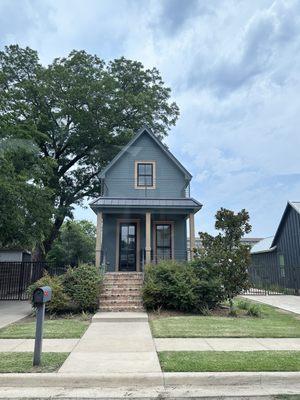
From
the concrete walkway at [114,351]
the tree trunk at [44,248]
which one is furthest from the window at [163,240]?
the tree trunk at [44,248]

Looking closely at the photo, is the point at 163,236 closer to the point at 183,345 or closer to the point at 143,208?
the point at 143,208

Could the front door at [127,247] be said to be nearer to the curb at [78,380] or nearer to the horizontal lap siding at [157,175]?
the horizontal lap siding at [157,175]

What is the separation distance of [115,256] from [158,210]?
11.7ft

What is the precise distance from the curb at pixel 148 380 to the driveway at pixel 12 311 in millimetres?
4868

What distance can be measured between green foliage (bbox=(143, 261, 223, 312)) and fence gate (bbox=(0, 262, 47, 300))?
7.46m

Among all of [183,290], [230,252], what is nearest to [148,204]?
[230,252]

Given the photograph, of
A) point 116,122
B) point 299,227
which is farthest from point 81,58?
point 299,227

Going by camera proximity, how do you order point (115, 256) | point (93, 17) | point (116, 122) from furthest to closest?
1. point (116, 122)
2. point (115, 256)
3. point (93, 17)

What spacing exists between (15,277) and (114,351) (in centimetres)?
1163

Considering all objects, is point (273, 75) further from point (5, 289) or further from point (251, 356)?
point (5, 289)

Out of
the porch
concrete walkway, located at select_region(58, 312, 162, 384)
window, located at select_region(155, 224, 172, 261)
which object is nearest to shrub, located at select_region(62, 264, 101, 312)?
concrete walkway, located at select_region(58, 312, 162, 384)

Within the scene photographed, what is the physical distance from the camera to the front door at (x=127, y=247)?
17734 mm

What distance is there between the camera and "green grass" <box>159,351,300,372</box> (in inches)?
202

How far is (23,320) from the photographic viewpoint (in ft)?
33.3
